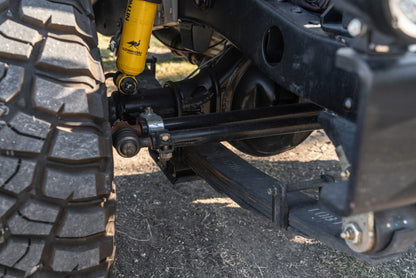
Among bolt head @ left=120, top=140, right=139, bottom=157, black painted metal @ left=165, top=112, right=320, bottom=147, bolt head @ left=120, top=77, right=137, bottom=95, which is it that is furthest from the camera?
bolt head @ left=120, top=77, right=137, bottom=95

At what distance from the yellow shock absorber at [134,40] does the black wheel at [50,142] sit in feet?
1.35

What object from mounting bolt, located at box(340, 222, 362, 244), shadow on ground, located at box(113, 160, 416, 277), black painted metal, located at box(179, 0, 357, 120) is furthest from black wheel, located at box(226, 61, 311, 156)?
mounting bolt, located at box(340, 222, 362, 244)

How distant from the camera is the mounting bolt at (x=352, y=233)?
1300mm

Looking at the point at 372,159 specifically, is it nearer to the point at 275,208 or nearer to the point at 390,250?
the point at 390,250

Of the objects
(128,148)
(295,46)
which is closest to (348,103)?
(295,46)

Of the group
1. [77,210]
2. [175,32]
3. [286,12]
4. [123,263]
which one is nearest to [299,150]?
[175,32]

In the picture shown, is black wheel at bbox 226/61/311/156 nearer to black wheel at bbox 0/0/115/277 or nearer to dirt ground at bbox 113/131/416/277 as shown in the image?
dirt ground at bbox 113/131/416/277

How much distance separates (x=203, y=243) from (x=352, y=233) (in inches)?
54.0

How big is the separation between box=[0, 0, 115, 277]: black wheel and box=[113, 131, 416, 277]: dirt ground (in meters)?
0.78

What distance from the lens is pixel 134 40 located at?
2068 millimetres

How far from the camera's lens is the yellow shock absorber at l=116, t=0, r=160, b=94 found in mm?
2016

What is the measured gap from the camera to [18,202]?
59.6 inches

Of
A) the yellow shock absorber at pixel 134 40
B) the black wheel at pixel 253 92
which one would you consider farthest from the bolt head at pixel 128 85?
the black wheel at pixel 253 92

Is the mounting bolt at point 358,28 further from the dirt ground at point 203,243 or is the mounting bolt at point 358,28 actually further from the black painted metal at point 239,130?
the dirt ground at point 203,243
